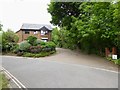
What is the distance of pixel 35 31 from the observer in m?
64.0

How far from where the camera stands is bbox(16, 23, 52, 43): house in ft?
205

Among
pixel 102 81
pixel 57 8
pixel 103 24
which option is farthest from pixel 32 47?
pixel 102 81

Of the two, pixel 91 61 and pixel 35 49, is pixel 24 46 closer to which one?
pixel 35 49

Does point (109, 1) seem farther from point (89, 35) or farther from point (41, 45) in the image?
point (41, 45)

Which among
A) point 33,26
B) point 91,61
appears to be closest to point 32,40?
point 91,61

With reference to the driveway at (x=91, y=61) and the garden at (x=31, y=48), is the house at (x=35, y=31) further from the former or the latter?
the driveway at (x=91, y=61)

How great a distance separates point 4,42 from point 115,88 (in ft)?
113

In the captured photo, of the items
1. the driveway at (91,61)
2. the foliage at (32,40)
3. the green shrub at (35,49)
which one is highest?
the foliage at (32,40)

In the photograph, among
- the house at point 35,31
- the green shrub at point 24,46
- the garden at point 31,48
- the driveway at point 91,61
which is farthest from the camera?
the house at point 35,31

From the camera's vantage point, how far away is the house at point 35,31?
62500 mm

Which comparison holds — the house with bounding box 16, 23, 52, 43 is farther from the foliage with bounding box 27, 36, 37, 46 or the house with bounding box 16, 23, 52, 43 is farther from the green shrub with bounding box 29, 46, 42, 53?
the green shrub with bounding box 29, 46, 42, 53

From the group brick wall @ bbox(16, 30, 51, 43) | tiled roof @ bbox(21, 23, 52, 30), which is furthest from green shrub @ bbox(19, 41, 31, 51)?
tiled roof @ bbox(21, 23, 52, 30)

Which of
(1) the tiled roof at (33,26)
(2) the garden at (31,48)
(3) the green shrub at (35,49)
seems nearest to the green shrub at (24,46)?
(2) the garden at (31,48)

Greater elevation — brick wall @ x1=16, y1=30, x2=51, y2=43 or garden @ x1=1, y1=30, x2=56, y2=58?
brick wall @ x1=16, y1=30, x2=51, y2=43
